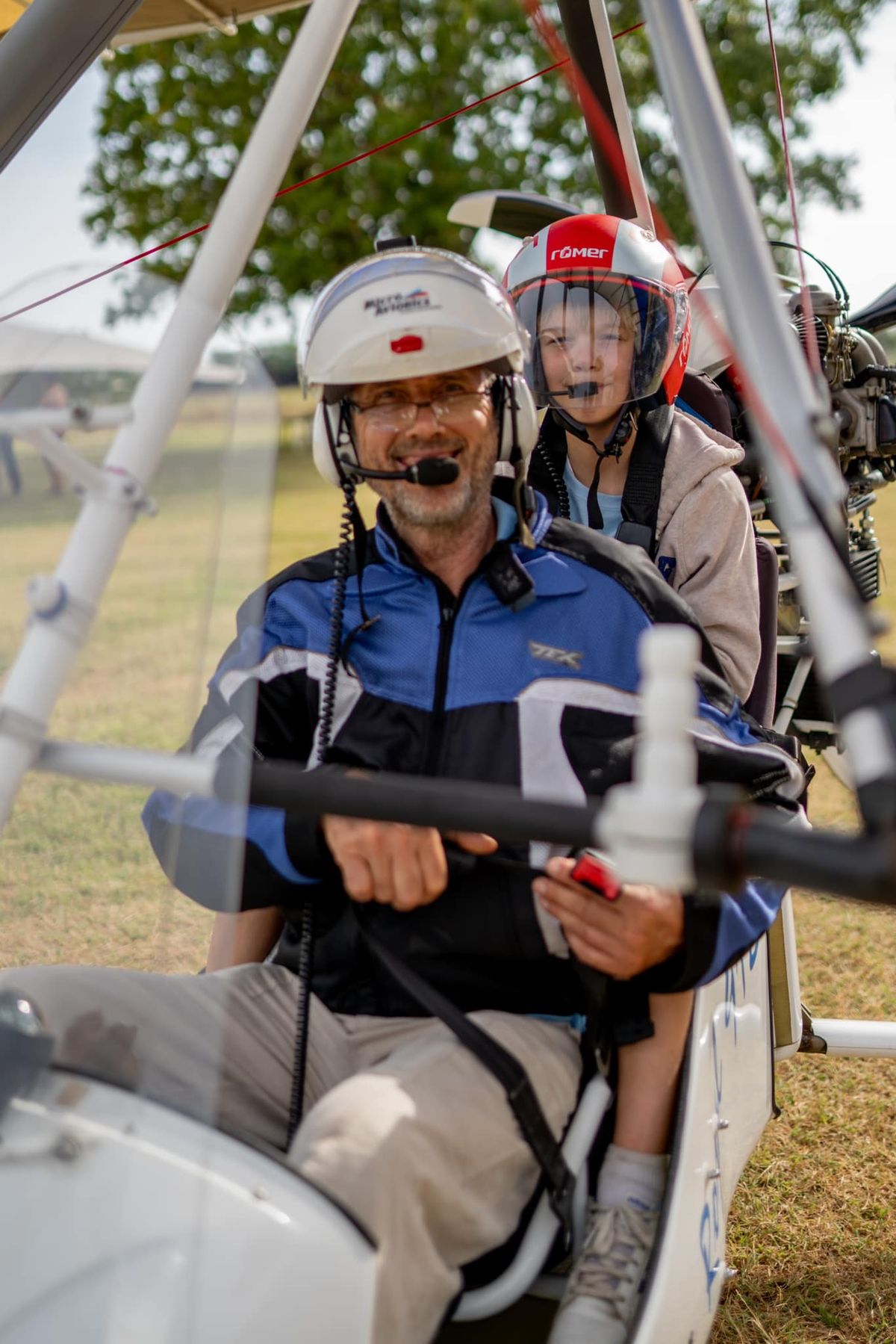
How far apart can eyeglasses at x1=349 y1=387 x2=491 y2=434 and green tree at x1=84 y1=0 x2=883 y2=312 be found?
17465 mm

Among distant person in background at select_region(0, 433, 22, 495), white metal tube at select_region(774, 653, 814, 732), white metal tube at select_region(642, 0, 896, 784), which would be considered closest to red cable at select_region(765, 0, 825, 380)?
white metal tube at select_region(642, 0, 896, 784)

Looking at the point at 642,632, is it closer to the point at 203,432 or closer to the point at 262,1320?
the point at 203,432

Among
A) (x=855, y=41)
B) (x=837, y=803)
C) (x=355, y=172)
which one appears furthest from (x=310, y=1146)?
(x=855, y=41)

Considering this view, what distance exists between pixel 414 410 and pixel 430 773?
0.56m

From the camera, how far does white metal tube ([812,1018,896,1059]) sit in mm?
2846

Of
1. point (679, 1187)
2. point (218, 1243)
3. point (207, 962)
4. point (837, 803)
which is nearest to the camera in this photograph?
point (218, 1243)

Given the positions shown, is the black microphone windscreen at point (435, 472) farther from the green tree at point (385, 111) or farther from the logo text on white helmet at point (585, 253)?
the green tree at point (385, 111)

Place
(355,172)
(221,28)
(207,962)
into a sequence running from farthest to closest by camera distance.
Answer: (355,172) < (221,28) < (207,962)

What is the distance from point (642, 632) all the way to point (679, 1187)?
750mm

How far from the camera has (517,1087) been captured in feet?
5.20

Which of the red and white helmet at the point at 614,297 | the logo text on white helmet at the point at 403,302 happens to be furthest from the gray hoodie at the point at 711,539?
the logo text on white helmet at the point at 403,302

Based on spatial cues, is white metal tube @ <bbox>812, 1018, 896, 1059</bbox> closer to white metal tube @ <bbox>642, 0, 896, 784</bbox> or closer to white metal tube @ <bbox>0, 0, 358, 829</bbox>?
white metal tube @ <bbox>642, 0, 896, 784</bbox>

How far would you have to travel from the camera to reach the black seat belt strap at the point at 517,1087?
1.58 m

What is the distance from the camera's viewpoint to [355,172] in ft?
62.7
